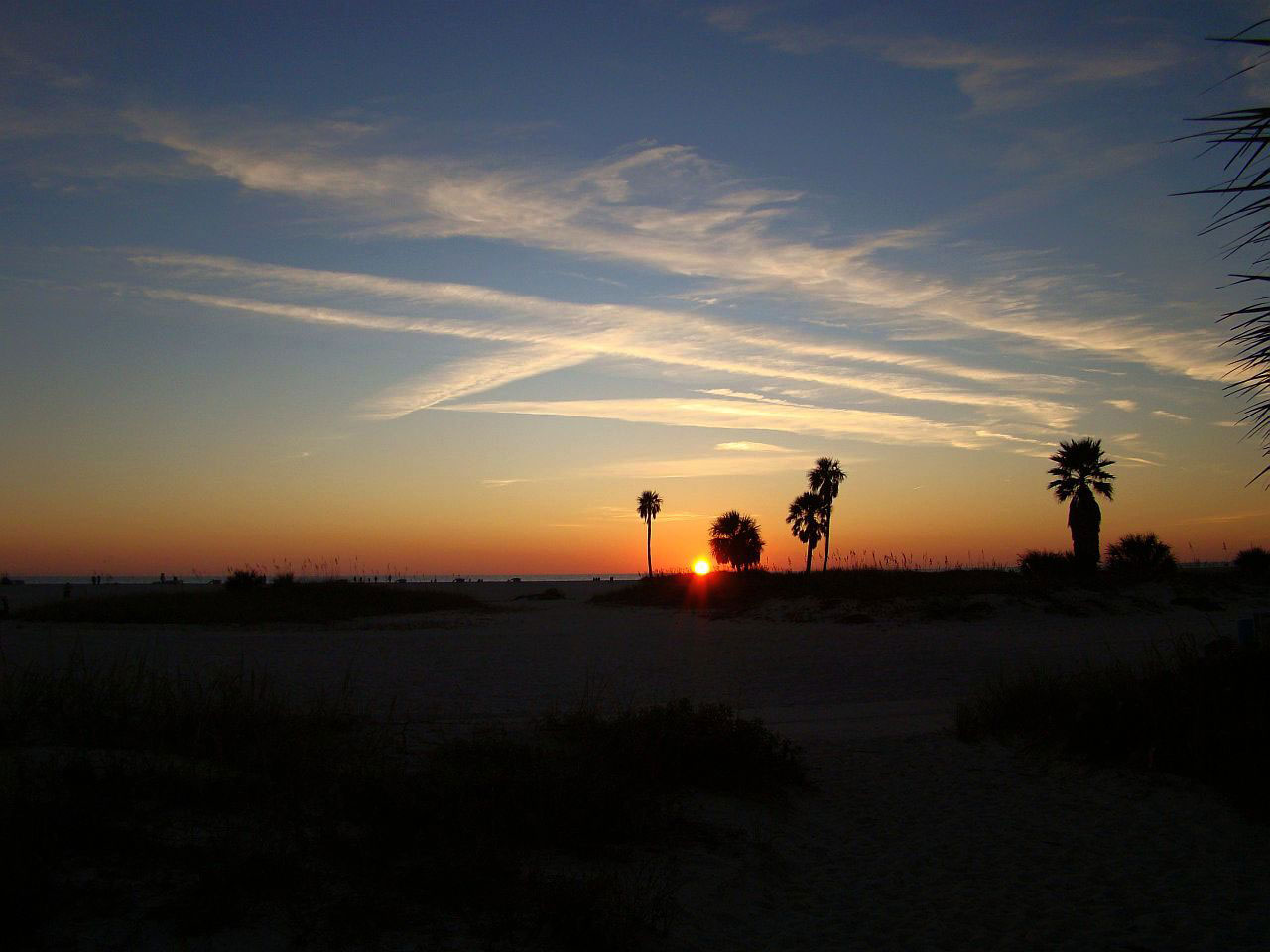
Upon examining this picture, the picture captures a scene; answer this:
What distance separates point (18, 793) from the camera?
5.66 m

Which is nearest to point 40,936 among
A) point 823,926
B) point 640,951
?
point 640,951

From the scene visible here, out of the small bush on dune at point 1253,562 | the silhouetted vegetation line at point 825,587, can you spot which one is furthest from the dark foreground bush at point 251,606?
the small bush on dune at point 1253,562

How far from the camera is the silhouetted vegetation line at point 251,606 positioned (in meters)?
33.2

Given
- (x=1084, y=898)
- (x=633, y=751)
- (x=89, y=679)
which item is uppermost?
(x=89, y=679)

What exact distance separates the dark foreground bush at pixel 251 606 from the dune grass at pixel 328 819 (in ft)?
89.1

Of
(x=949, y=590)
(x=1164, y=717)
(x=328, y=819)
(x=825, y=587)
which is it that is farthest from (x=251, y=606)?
(x=1164, y=717)

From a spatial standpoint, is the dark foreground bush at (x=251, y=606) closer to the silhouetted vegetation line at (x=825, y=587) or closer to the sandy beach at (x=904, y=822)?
the silhouetted vegetation line at (x=825, y=587)

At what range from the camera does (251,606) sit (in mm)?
36000

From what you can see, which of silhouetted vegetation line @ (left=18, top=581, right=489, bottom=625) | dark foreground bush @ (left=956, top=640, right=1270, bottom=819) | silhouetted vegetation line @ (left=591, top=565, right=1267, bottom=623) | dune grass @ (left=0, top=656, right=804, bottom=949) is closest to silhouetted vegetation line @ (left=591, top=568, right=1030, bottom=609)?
silhouetted vegetation line @ (left=591, top=565, right=1267, bottom=623)

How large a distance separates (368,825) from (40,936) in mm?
2241

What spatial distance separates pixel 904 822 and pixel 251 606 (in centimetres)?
3313

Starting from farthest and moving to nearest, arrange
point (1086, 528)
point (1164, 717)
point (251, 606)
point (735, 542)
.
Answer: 1. point (735, 542)
2. point (1086, 528)
3. point (251, 606)
4. point (1164, 717)

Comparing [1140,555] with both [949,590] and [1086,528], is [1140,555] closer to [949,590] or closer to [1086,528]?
[1086,528]

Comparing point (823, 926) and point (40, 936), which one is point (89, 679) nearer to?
point (40, 936)
